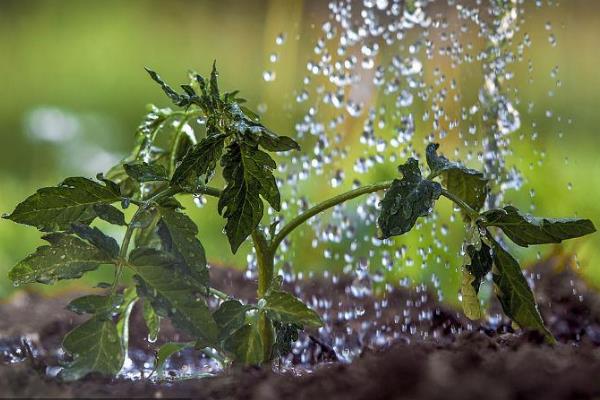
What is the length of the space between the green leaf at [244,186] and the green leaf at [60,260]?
11cm

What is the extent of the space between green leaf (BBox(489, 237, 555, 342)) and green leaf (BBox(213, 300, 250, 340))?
0.76 ft

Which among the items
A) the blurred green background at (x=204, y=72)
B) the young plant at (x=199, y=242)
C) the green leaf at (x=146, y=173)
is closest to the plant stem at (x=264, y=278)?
the young plant at (x=199, y=242)

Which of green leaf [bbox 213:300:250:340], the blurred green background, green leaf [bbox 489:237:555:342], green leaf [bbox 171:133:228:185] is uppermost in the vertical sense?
the blurred green background

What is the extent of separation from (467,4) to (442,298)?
577 mm

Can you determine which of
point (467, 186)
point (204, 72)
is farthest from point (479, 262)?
point (204, 72)

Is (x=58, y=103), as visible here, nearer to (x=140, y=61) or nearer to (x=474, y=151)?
(x=140, y=61)

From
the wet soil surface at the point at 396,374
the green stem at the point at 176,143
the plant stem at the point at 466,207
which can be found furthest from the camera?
the green stem at the point at 176,143

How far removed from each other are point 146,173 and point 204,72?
2.07 metres

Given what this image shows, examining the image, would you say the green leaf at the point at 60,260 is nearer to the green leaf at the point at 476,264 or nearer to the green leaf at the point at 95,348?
the green leaf at the point at 95,348

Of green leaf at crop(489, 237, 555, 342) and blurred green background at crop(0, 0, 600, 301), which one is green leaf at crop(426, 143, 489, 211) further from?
blurred green background at crop(0, 0, 600, 301)

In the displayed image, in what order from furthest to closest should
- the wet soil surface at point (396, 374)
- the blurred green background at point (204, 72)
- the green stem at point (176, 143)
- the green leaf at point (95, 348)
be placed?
the blurred green background at point (204, 72), the green stem at point (176, 143), the green leaf at point (95, 348), the wet soil surface at point (396, 374)

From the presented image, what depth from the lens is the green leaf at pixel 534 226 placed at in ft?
2.23

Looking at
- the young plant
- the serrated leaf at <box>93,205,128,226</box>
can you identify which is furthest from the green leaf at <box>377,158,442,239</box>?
the serrated leaf at <box>93,205,128,226</box>

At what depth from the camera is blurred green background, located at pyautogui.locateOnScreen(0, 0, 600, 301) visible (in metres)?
1.67
